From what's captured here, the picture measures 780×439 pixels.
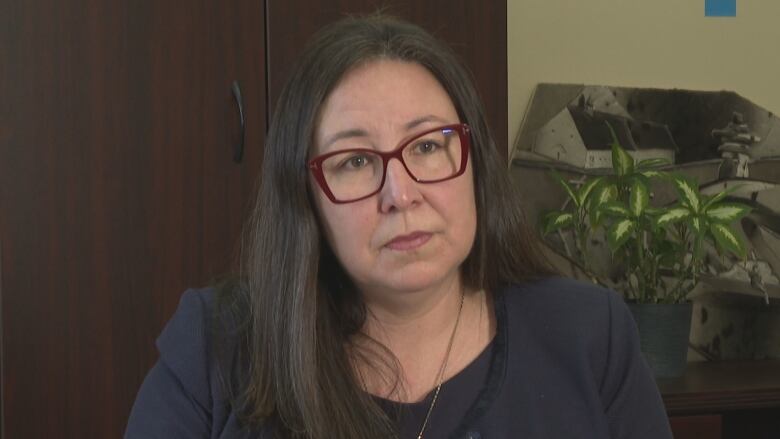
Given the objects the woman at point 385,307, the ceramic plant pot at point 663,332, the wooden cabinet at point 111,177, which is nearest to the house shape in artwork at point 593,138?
the ceramic plant pot at point 663,332

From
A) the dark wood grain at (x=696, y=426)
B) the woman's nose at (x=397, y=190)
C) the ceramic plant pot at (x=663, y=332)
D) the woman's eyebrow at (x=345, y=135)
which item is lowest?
the dark wood grain at (x=696, y=426)

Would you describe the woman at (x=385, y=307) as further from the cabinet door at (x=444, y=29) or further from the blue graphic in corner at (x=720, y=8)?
the blue graphic in corner at (x=720, y=8)

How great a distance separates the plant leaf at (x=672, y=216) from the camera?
6.82 ft

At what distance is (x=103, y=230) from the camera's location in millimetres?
1818

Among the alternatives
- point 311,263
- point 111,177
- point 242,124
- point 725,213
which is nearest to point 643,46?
point 725,213

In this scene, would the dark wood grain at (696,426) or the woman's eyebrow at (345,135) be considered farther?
the dark wood grain at (696,426)

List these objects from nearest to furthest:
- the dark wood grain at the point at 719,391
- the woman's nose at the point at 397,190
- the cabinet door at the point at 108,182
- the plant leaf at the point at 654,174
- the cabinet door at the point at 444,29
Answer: the woman's nose at the point at 397,190
the cabinet door at the point at 108,182
the cabinet door at the point at 444,29
the dark wood grain at the point at 719,391
the plant leaf at the point at 654,174

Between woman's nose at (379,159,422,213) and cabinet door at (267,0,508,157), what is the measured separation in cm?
72

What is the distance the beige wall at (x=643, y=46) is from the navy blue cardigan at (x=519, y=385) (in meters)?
1.10

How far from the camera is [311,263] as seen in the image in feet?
4.35

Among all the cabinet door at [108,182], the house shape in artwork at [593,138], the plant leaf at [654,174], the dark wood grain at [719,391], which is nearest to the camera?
the cabinet door at [108,182]

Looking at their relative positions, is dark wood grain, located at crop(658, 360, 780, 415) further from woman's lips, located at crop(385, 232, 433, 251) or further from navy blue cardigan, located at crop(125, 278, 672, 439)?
woman's lips, located at crop(385, 232, 433, 251)

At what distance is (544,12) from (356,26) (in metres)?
1.20

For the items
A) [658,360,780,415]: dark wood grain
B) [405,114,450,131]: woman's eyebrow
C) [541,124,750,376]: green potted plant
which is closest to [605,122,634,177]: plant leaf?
[541,124,750,376]: green potted plant
